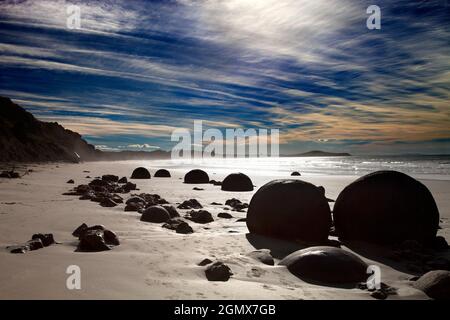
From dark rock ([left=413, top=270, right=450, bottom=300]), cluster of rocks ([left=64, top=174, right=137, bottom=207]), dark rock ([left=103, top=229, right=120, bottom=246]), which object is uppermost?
cluster of rocks ([left=64, top=174, right=137, bottom=207])

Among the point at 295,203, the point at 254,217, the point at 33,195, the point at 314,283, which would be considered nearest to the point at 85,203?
the point at 33,195

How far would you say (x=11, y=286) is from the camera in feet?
14.1

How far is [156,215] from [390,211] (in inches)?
216

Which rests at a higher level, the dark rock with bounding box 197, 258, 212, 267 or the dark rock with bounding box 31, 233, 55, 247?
the dark rock with bounding box 31, 233, 55, 247

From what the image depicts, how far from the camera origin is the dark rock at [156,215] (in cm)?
924

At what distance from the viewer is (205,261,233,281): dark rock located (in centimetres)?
495

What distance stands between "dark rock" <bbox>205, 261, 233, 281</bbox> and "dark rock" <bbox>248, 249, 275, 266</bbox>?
1.00 m

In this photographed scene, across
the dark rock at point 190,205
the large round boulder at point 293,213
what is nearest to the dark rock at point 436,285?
the large round boulder at point 293,213

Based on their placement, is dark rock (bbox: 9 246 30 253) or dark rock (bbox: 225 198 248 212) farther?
dark rock (bbox: 225 198 248 212)

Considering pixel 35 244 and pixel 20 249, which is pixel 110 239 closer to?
pixel 35 244

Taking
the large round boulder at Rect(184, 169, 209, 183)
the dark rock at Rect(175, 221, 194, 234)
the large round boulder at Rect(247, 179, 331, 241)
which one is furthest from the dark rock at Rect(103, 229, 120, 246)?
the large round boulder at Rect(184, 169, 209, 183)

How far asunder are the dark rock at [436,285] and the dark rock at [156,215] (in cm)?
608

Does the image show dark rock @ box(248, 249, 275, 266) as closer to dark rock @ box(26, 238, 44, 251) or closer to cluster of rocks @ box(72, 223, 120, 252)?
cluster of rocks @ box(72, 223, 120, 252)

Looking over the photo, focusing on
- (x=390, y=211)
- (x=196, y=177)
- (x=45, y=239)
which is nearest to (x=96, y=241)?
(x=45, y=239)
